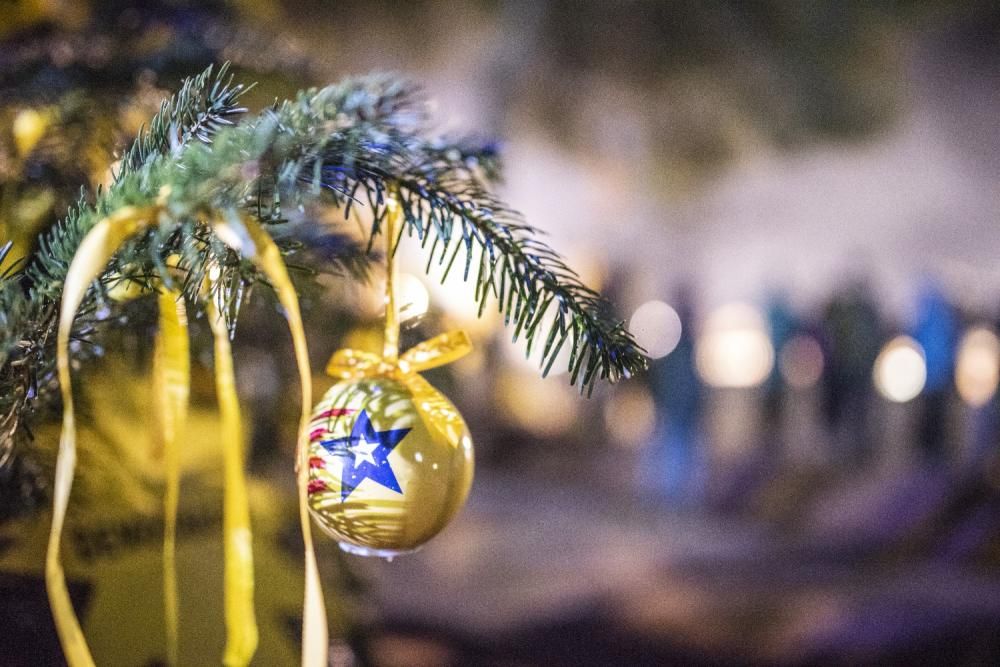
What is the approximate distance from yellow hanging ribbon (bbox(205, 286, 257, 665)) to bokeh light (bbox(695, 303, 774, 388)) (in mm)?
3791

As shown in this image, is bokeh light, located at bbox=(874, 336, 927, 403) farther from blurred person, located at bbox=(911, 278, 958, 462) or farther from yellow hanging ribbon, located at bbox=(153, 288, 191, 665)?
yellow hanging ribbon, located at bbox=(153, 288, 191, 665)

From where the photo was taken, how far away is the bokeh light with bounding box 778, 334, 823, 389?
9.48 ft

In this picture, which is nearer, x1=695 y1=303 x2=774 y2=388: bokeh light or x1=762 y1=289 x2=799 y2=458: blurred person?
x1=762 y1=289 x2=799 y2=458: blurred person

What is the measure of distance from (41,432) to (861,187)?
3302 millimetres

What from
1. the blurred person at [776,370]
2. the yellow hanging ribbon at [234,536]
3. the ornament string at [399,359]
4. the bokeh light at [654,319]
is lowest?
the yellow hanging ribbon at [234,536]

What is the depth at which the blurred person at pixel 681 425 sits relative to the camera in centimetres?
268

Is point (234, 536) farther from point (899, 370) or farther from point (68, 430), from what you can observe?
point (899, 370)

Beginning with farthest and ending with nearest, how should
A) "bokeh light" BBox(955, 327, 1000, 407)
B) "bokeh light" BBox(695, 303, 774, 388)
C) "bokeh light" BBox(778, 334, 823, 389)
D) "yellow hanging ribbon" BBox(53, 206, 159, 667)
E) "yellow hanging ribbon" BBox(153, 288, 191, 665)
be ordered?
"bokeh light" BBox(695, 303, 774, 388), "bokeh light" BBox(778, 334, 823, 389), "bokeh light" BBox(955, 327, 1000, 407), "yellow hanging ribbon" BBox(153, 288, 191, 665), "yellow hanging ribbon" BBox(53, 206, 159, 667)

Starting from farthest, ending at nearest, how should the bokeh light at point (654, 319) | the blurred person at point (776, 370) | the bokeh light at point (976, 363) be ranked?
the bokeh light at point (654, 319), the blurred person at point (776, 370), the bokeh light at point (976, 363)

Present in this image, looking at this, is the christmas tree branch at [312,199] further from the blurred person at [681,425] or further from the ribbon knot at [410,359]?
the blurred person at [681,425]

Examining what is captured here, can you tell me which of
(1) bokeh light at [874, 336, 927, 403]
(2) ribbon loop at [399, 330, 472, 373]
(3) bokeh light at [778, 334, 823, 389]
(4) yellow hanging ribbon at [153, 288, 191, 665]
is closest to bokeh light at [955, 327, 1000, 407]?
(1) bokeh light at [874, 336, 927, 403]

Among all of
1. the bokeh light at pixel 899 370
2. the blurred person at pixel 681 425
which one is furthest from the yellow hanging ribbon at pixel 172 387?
the bokeh light at pixel 899 370

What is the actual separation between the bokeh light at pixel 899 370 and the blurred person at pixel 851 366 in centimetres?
7

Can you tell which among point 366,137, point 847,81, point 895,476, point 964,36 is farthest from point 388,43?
point 366,137
